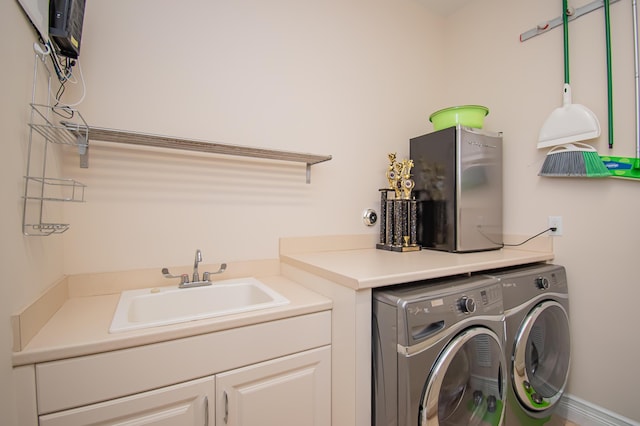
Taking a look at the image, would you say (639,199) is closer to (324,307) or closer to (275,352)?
(324,307)

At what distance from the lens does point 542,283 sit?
5.03ft

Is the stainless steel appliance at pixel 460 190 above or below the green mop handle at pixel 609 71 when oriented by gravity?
below

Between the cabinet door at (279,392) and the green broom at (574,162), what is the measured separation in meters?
1.64

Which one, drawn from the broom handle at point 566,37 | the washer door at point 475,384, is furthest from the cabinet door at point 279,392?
the broom handle at point 566,37

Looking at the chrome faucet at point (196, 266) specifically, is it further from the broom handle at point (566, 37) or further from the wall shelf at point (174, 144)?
the broom handle at point (566, 37)

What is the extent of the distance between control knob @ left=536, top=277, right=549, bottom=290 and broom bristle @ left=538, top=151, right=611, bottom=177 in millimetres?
610

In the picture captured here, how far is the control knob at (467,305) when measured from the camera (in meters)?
1.17

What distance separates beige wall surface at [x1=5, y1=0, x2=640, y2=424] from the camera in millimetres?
1319

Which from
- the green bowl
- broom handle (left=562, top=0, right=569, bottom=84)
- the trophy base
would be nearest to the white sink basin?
the trophy base

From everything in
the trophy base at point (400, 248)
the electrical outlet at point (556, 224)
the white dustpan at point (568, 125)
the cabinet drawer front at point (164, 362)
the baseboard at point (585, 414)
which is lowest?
the baseboard at point (585, 414)

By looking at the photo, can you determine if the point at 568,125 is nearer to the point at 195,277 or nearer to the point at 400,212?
the point at 400,212

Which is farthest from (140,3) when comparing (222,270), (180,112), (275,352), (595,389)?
(595,389)

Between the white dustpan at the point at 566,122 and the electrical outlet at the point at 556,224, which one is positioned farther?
the electrical outlet at the point at 556,224

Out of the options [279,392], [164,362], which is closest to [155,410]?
[164,362]
